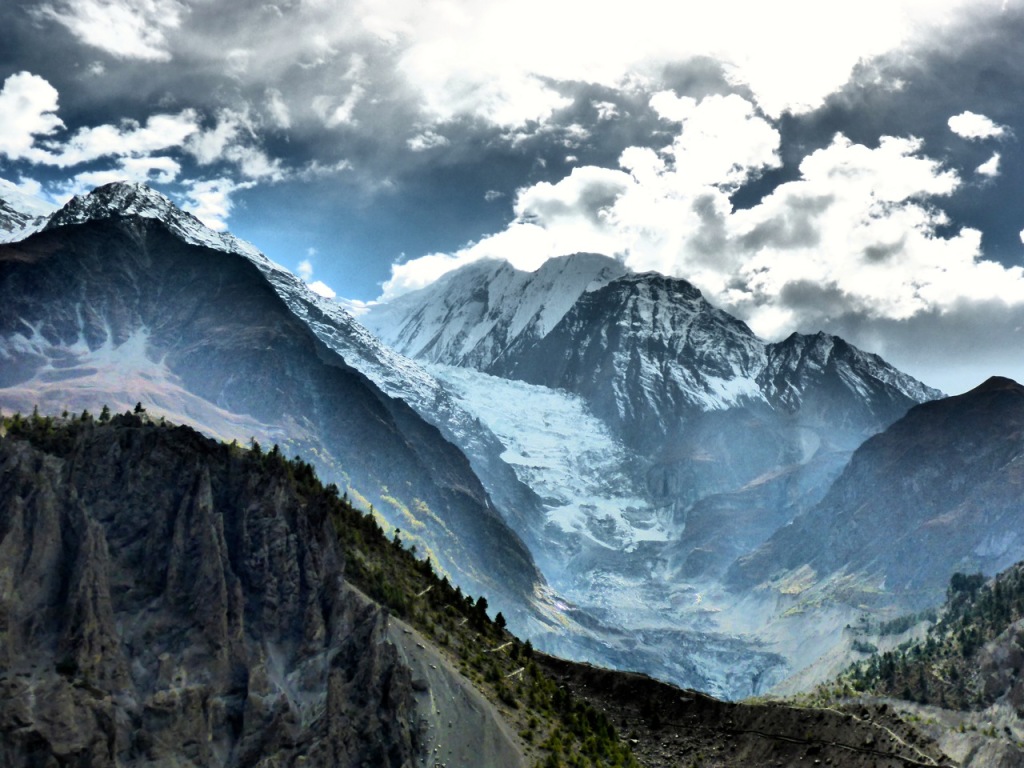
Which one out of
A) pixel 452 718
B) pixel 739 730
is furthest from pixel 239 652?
pixel 739 730

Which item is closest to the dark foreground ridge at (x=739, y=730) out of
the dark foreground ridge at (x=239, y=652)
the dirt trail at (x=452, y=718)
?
the dark foreground ridge at (x=239, y=652)

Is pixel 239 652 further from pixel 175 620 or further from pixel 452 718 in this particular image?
pixel 452 718

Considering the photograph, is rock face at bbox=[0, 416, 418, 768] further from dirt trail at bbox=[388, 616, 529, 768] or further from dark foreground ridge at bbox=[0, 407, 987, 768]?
dirt trail at bbox=[388, 616, 529, 768]

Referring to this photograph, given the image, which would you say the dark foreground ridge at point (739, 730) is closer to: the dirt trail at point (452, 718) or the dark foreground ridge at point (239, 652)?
the dark foreground ridge at point (239, 652)

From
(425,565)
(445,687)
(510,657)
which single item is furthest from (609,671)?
(445,687)

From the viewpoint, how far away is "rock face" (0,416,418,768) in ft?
297

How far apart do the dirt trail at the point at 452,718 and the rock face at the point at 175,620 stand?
10.4ft

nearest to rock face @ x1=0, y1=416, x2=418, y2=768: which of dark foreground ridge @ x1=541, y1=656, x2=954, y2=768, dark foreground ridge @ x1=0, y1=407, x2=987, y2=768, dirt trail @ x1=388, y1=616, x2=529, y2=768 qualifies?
dark foreground ridge @ x1=0, y1=407, x2=987, y2=768

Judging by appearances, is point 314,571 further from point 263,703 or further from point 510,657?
point 510,657

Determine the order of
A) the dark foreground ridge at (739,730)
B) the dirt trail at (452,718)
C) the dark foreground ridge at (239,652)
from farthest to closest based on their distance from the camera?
1. the dark foreground ridge at (739,730)
2. the dirt trail at (452,718)
3. the dark foreground ridge at (239,652)

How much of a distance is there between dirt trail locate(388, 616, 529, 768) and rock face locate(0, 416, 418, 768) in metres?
3.17

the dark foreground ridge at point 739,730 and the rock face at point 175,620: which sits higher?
the rock face at point 175,620

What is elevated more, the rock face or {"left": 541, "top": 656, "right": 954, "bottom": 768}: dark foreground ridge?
the rock face

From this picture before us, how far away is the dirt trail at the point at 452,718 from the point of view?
10525 centimetres
